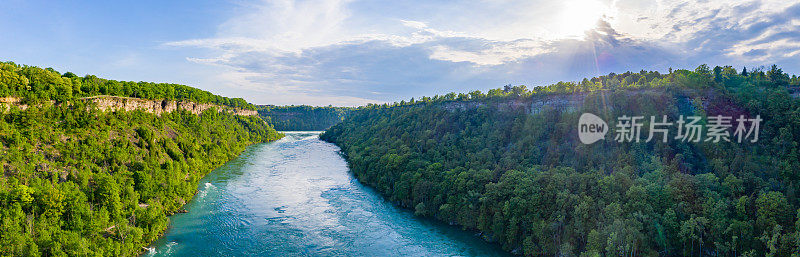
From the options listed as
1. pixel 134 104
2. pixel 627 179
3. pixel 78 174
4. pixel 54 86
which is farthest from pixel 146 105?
pixel 627 179

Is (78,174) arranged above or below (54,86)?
below

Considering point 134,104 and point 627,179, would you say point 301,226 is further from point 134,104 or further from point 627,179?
point 134,104

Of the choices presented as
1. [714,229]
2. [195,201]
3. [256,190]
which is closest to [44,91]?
[195,201]

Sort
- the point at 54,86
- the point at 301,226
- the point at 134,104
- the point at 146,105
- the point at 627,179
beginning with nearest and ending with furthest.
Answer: the point at 627,179 < the point at 301,226 < the point at 54,86 < the point at 134,104 < the point at 146,105

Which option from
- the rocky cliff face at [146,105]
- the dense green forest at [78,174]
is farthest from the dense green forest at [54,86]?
the rocky cliff face at [146,105]

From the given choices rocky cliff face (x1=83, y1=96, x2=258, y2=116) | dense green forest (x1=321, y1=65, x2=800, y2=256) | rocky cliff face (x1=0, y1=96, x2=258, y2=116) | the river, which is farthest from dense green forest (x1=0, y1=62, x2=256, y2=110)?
dense green forest (x1=321, y1=65, x2=800, y2=256)

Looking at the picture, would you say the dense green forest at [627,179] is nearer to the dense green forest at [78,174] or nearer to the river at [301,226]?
the river at [301,226]

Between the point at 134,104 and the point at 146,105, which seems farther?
the point at 146,105
